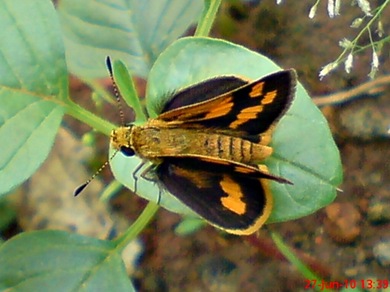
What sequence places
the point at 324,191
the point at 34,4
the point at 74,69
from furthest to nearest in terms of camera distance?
the point at 74,69, the point at 34,4, the point at 324,191

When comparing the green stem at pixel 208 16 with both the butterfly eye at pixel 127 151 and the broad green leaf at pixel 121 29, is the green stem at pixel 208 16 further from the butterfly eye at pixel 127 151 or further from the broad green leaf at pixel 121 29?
the butterfly eye at pixel 127 151

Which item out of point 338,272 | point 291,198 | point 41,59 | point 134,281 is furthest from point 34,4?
point 338,272

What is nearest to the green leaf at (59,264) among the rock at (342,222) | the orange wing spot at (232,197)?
the orange wing spot at (232,197)

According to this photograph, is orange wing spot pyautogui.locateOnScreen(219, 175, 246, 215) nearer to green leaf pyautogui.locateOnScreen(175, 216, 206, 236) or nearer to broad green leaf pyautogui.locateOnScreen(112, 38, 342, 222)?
broad green leaf pyautogui.locateOnScreen(112, 38, 342, 222)

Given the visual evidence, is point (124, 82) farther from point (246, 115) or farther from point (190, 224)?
point (190, 224)

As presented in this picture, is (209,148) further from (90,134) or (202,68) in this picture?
(90,134)

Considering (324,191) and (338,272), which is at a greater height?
(324,191)
